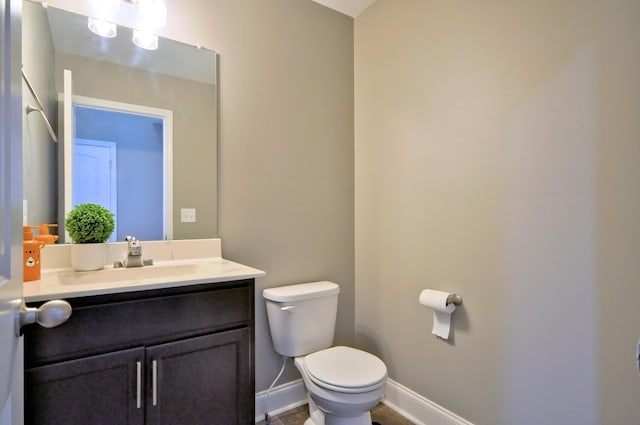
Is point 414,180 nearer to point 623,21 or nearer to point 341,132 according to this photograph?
point 341,132

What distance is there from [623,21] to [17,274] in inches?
71.7

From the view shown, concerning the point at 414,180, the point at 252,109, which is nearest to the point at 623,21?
the point at 414,180

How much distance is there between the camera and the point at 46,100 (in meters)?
1.36

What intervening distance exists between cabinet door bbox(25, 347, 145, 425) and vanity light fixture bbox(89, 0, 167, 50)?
1379mm

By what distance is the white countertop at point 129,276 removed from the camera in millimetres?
1020

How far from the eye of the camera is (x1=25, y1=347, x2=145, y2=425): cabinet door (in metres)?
0.97

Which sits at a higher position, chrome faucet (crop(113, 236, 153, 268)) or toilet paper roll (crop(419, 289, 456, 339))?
chrome faucet (crop(113, 236, 153, 268))

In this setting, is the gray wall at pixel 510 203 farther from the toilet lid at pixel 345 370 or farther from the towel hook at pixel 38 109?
the towel hook at pixel 38 109

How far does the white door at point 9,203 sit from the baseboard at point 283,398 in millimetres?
1383

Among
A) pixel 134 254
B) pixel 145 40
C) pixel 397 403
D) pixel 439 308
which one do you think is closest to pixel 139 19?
pixel 145 40

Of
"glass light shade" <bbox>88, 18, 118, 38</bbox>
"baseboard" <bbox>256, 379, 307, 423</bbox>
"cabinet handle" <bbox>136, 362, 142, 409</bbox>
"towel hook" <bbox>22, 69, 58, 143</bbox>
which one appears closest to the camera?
"cabinet handle" <bbox>136, 362, 142, 409</bbox>

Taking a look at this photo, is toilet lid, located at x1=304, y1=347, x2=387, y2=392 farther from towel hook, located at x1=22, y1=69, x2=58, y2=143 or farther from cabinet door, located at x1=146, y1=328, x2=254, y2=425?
towel hook, located at x1=22, y1=69, x2=58, y2=143

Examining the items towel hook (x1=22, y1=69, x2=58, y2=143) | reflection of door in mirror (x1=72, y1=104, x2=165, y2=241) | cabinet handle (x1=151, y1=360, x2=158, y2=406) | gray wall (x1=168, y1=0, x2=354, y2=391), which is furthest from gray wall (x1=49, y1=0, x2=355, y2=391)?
cabinet handle (x1=151, y1=360, x2=158, y2=406)

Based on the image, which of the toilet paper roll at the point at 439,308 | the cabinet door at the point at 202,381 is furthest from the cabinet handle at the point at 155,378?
the toilet paper roll at the point at 439,308
